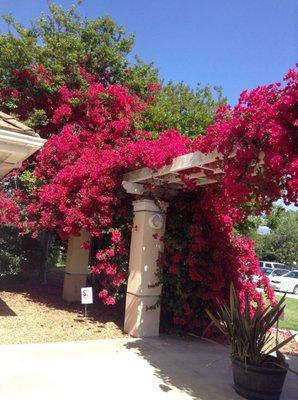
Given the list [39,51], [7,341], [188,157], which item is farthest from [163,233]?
[39,51]

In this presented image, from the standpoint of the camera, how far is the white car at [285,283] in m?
24.1

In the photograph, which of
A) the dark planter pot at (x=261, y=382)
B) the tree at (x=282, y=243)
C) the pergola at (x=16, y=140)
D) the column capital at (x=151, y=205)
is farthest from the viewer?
the tree at (x=282, y=243)

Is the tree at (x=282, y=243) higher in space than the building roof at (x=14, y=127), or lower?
higher

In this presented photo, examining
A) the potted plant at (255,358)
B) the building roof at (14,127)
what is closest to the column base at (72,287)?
the building roof at (14,127)

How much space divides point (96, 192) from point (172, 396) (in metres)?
4.29

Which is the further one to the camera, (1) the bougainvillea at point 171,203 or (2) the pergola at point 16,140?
(2) the pergola at point 16,140

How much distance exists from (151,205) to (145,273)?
1284 millimetres

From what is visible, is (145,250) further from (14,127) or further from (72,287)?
(72,287)

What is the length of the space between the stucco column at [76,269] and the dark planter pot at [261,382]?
680cm

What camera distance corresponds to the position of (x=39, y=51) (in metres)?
11.9

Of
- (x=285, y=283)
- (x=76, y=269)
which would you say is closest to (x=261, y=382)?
(x=76, y=269)

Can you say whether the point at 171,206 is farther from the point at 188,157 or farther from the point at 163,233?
the point at 188,157

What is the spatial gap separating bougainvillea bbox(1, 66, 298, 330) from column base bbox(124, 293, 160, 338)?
361mm

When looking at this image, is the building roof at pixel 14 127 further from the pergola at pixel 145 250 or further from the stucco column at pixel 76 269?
the stucco column at pixel 76 269
